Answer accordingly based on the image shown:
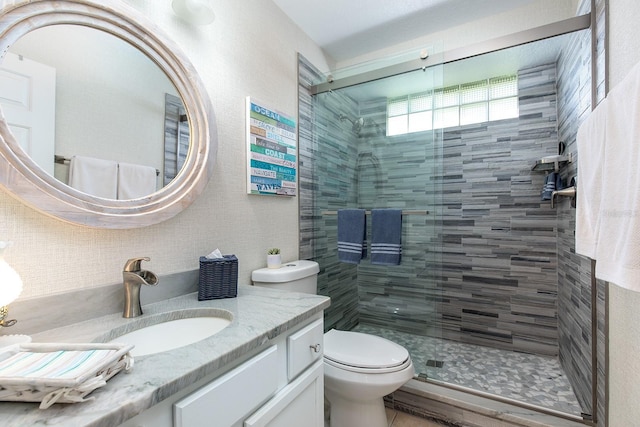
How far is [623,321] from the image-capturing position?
47.8 inches

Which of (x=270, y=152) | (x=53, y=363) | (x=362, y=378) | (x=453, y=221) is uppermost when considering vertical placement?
(x=270, y=152)

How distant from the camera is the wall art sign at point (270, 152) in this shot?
162 cm

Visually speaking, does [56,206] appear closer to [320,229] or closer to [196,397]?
[196,397]

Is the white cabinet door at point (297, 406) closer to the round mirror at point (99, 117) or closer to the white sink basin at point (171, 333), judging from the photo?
the white sink basin at point (171, 333)

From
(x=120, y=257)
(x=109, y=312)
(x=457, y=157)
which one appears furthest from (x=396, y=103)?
(x=109, y=312)

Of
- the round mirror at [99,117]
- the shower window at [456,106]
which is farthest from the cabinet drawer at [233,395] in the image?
the shower window at [456,106]

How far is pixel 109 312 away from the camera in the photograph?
3.21 feet

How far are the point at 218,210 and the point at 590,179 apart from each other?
65.1 inches

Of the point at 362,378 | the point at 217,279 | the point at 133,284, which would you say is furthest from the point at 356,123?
the point at 133,284

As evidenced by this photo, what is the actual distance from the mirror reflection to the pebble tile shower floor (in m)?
1.86

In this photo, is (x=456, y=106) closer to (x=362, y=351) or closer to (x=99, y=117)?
(x=362, y=351)

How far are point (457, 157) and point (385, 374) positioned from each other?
2.01 m

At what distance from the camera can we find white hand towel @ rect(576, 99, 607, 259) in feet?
3.72

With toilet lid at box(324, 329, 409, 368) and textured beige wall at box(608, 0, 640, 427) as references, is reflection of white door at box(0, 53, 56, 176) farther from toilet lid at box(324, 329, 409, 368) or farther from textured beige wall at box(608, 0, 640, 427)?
textured beige wall at box(608, 0, 640, 427)
